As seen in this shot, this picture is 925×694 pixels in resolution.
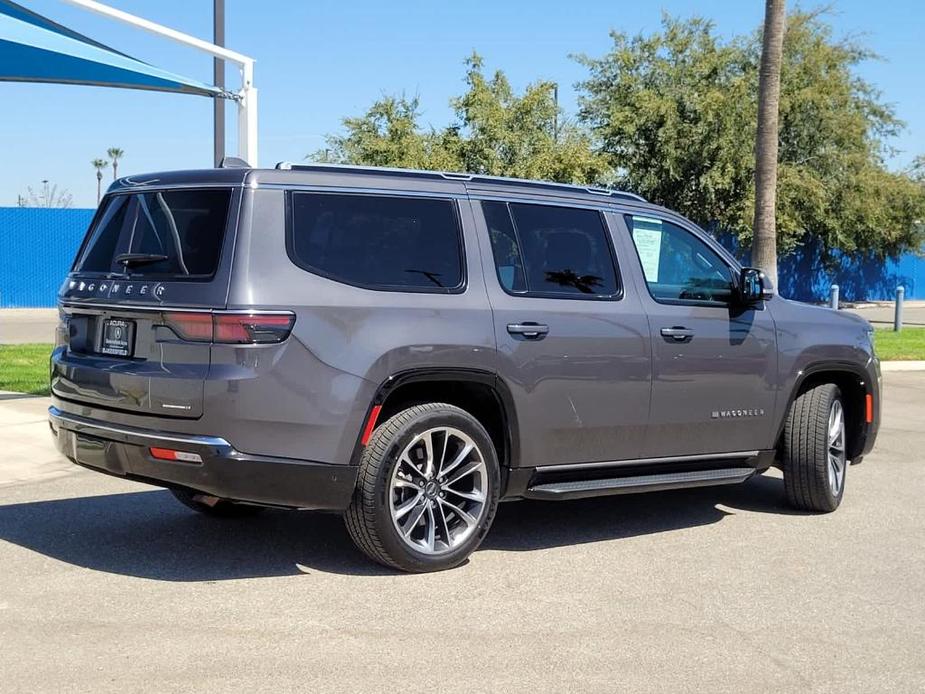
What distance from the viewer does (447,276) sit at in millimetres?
6004

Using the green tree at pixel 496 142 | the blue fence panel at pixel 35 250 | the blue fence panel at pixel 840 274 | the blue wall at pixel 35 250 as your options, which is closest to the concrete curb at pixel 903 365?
the green tree at pixel 496 142

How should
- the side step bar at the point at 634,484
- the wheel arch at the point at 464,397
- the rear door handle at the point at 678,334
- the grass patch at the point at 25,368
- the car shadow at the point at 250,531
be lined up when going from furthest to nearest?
the grass patch at the point at 25,368
the rear door handle at the point at 678,334
the side step bar at the point at 634,484
the car shadow at the point at 250,531
the wheel arch at the point at 464,397

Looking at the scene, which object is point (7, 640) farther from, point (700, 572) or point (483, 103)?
point (483, 103)

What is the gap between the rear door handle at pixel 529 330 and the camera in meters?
6.05

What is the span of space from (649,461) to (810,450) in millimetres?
1324

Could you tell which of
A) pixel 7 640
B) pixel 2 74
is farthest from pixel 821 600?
pixel 2 74

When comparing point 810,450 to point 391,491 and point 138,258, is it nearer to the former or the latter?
point 391,491

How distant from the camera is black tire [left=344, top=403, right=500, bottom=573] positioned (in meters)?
5.61

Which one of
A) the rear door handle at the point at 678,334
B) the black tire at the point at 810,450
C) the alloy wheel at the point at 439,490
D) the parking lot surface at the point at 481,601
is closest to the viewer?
the parking lot surface at the point at 481,601

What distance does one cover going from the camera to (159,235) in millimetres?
5789

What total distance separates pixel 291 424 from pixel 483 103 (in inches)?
871

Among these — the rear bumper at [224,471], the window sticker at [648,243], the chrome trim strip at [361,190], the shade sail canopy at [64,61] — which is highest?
the shade sail canopy at [64,61]

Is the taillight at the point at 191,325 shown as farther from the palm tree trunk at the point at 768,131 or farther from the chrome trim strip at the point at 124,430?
the palm tree trunk at the point at 768,131

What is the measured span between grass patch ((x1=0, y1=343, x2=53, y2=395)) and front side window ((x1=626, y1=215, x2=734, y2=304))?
7861 mm
